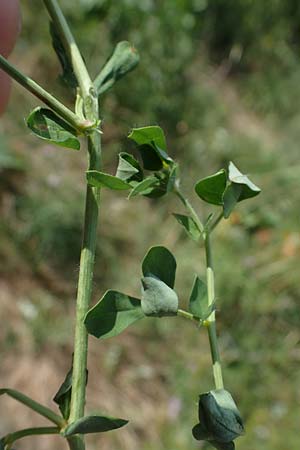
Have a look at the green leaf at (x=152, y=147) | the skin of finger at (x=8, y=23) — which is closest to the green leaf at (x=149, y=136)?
the green leaf at (x=152, y=147)

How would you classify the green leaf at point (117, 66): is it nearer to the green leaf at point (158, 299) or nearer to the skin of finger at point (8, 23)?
the green leaf at point (158, 299)

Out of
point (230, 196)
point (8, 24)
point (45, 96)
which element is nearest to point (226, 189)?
point (230, 196)

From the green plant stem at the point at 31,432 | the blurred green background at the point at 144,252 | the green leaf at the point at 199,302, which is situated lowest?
the green plant stem at the point at 31,432

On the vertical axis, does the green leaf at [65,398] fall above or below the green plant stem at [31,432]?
above

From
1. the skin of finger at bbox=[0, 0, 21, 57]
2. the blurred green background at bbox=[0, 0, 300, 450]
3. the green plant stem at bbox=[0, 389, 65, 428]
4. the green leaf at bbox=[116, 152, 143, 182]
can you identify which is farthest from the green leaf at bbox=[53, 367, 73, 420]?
the blurred green background at bbox=[0, 0, 300, 450]

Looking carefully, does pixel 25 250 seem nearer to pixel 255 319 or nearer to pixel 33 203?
pixel 33 203

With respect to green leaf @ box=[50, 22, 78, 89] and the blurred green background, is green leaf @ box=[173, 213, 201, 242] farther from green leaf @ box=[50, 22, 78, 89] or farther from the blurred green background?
the blurred green background
